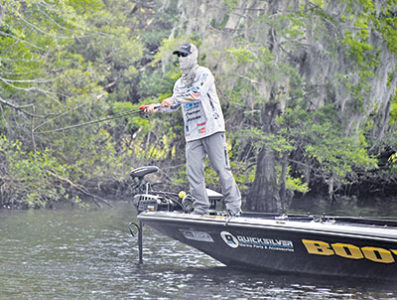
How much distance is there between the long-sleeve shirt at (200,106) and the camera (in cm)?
834

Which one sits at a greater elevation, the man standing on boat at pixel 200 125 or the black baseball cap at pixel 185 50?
the black baseball cap at pixel 185 50

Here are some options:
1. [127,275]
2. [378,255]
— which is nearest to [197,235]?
[127,275]

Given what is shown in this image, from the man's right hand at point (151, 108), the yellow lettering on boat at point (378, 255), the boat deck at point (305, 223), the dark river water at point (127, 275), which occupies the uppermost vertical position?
the man's right hand at point (151, 108)

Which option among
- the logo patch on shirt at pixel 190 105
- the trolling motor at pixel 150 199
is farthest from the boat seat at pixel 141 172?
the logo patch on shirt at pixel 190 105

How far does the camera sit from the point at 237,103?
57.4 feet

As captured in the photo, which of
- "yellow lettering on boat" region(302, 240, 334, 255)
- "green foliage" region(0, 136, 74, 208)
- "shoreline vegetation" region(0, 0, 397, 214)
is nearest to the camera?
"yellow lettering on boat" region(302, 240, 334, 255)

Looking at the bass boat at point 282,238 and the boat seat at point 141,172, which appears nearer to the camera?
the bass boat at point 282,238

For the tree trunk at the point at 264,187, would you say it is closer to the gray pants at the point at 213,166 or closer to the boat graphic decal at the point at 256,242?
the gray pants at the point at 213,166

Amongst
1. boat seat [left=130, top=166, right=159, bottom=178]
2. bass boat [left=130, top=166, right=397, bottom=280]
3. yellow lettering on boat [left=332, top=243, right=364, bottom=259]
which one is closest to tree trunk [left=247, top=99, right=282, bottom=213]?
bass boat [left=130, top=166, right=397, bottom=280]

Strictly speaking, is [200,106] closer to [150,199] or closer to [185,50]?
[185,50]

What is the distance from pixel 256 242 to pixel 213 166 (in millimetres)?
1032

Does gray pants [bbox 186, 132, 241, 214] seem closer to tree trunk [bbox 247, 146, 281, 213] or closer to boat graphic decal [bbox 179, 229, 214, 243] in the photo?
boat graphic decal [bbox 179, 229, 214, 243]

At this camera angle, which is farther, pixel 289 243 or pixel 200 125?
pixel 200 125

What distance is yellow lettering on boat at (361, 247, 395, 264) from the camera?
281 inches
